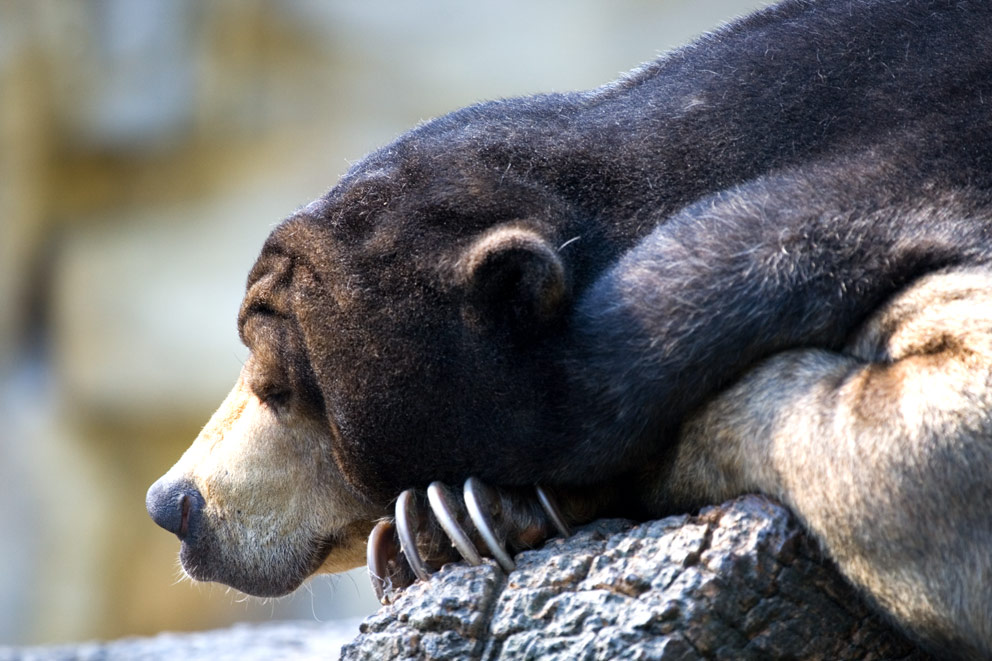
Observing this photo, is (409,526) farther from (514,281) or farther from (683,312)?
(683,312)

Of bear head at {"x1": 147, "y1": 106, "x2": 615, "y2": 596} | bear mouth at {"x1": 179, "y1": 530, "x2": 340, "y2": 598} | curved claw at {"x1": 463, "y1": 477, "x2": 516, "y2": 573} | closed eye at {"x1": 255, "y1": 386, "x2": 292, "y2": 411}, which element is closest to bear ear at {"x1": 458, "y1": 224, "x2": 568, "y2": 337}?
bear head at {"x1": 147, "y1": 106, "x2": 615, "y2": 596}

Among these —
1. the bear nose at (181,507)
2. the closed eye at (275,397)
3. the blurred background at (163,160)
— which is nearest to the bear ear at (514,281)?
the closed eye at (275,397)

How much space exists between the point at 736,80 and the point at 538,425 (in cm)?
92

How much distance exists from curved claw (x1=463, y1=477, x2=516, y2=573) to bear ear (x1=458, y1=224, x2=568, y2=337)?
12.3 inches

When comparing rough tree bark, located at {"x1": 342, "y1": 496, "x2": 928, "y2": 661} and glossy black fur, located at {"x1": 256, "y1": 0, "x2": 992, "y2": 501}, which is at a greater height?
glossy black fur, located at {"x1": 256, "y1": 0, "x2": 992, "y2": 501}

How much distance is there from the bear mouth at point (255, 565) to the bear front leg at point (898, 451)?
98cm

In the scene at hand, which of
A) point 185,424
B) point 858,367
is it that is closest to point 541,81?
point 185,424

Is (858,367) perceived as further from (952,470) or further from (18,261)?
→ (18,261)

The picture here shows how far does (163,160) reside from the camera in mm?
9078

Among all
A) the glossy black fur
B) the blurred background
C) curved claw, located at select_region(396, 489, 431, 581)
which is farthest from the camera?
the blurred background

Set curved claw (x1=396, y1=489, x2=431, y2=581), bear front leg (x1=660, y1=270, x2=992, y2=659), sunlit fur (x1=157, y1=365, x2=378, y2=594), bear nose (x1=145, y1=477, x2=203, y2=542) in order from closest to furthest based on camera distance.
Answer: bear front leg (x1=660, y1=270, x2=992, y2=659)
curved claw (x1=396, y1=489, x2=431, y2=581)
sunlit fur (x1=157, y1=365, x2=378, y2=594)
bear nose (x1=145, y1=477, x2=203, y2=542)

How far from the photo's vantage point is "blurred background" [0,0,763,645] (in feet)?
29.1

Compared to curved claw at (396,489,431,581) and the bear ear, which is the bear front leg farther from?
curved claw at (396,489,431,581)

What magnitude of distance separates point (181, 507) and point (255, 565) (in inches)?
8.7
